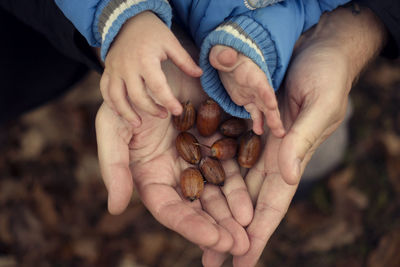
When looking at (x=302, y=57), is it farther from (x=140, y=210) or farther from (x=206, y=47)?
(x=140, y=210)

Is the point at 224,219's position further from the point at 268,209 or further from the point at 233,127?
the point at 233,127

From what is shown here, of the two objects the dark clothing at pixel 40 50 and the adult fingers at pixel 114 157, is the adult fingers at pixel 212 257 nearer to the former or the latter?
the adult fingers at pixel 114 157

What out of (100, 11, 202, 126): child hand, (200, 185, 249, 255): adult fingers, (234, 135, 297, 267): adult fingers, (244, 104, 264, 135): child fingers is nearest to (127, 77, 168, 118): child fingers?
(100, 11, 202, 126): child hand

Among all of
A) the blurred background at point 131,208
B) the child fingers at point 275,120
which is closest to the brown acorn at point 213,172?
the child fingers at point 275,120

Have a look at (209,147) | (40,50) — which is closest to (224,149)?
Answer: (209,147)

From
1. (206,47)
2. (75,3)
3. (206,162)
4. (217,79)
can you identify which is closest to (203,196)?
(206,162)
